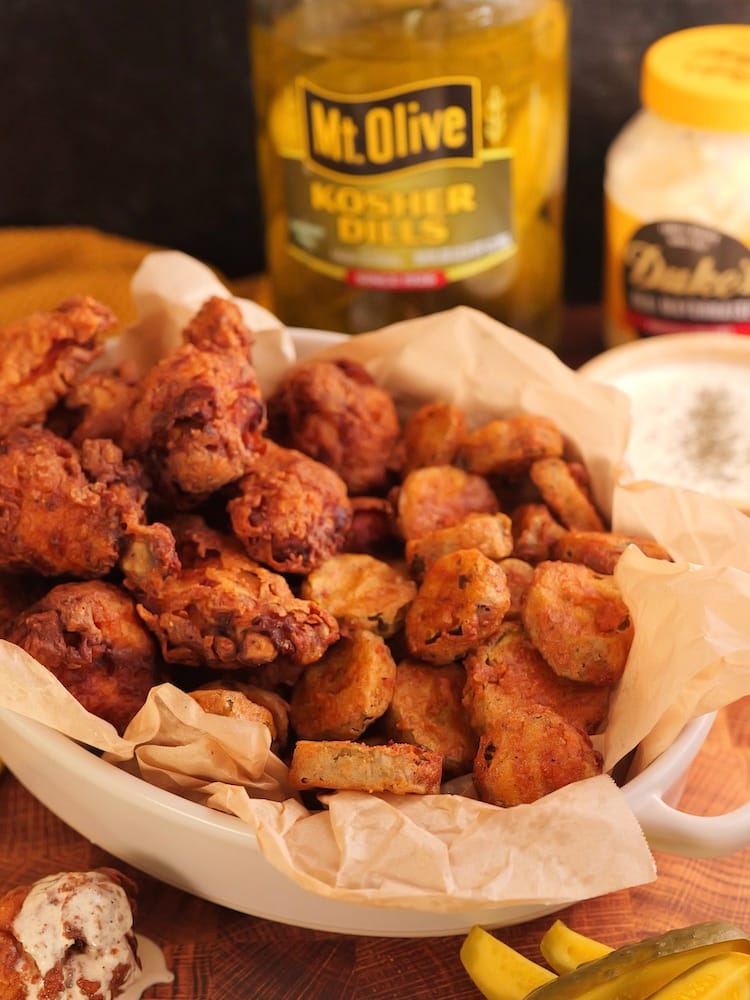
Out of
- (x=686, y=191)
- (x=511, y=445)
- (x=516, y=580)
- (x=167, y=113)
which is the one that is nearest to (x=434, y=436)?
(x=511, y=445)

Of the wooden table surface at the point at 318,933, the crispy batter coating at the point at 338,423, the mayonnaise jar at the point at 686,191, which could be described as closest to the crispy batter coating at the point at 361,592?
the crispy batter coating at the point at 338,423

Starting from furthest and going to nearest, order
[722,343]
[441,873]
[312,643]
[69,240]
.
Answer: [69,240]
[722,343]
[312,643]
[441,873]

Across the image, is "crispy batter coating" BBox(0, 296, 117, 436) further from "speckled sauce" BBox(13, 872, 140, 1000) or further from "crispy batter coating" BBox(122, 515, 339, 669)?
"speckled sauce" BBox(13, 872, 140, 1000)

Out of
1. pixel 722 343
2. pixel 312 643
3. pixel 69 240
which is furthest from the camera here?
pixel 69 240

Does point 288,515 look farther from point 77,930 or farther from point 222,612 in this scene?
point 77,930

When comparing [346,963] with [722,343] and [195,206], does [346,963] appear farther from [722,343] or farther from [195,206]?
[195,206]

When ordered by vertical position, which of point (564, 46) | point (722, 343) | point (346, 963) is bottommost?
point (346, 963)

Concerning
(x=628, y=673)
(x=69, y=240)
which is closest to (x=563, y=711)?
(x=628, y=673)
